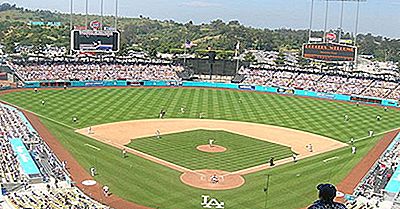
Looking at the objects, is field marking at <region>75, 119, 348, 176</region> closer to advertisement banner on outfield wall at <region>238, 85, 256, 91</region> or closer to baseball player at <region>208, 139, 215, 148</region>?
baseball player at <region>208, 139, 215, 148</region>

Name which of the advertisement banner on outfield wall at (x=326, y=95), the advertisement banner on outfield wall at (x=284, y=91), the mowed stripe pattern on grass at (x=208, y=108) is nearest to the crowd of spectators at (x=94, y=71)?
the mowed stripe pattern on grass at (x=208, y=108)

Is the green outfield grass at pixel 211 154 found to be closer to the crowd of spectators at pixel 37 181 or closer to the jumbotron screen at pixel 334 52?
the crowd of spectators at pixel 37 181

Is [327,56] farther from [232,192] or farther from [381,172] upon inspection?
[232,192]

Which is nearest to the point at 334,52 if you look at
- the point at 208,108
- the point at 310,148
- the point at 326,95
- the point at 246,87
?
the point at 326,95

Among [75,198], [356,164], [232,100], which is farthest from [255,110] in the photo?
[75,198]

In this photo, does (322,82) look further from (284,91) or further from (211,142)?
(211,142)

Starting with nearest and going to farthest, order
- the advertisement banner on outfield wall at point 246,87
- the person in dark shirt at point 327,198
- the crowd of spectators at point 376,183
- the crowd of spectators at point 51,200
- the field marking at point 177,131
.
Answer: the person in dark shirt at point 327,198
the crowd of spectators at point 51,200
the crowd of spectators at point 376,183
the field marking at point 177,131
the advertisement banner on outfield wall at point 246,87

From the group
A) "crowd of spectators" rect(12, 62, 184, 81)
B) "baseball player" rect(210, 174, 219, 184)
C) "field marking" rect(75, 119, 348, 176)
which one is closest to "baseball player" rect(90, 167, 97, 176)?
"field marking" rect(75, 119, 348, 176)
